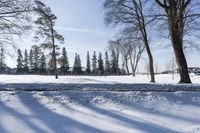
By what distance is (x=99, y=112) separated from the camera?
9.84 meters

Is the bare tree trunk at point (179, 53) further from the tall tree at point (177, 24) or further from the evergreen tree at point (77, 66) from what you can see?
the evergreen tree at point (77, 66)

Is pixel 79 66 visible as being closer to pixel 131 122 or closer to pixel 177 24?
pixel 177 24

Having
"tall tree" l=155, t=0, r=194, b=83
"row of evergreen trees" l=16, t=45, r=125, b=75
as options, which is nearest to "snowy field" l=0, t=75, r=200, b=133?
"tall tree" l=155, t=0, r=194, b=83

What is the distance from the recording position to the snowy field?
8.77 m

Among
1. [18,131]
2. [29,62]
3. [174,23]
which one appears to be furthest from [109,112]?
[29,62]

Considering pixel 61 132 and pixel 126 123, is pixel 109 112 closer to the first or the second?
pixel 126 123

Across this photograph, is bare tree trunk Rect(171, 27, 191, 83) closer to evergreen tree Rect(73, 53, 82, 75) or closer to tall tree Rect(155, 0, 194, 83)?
tall tree Rect(155, 0, 194, 83)

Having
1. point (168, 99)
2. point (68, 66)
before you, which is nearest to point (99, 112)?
point (168, 99)

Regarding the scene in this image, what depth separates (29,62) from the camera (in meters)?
101

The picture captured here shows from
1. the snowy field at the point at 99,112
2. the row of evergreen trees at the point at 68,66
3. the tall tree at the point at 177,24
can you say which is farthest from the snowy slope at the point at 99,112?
the row of evergreen trees at the point at 68,66

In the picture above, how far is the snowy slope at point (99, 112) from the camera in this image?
8773 mm

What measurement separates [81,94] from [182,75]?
1285 centimetres

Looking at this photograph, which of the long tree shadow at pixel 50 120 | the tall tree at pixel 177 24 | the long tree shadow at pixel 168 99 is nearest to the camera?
the long tree shadow at pixel 50 120

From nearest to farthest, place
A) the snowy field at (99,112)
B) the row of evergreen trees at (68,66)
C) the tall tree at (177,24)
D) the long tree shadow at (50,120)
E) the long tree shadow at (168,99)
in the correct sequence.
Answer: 1. the long tree shadow at (50,120)
2. the snowy field at (99,112)
3. the long tree shadow at (168,99)
4. the tall tree at (177,24)
5. the row of evergreen trees at (68,66)
